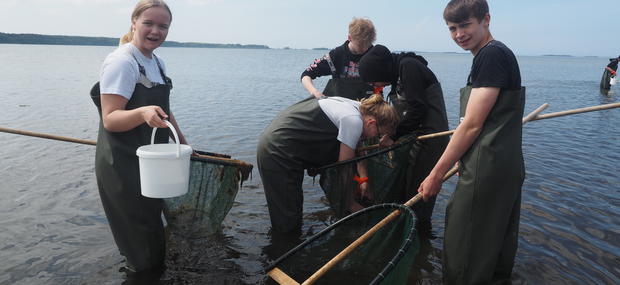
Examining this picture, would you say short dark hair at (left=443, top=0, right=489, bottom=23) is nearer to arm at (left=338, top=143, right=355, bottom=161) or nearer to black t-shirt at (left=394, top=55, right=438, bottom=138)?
black t-shirt at (left=394, top=55, right=438, bottom=138)

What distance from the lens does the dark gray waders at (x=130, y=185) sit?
2664 mm

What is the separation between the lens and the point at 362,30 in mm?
4301

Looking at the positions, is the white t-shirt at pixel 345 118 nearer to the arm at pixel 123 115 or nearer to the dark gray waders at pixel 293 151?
the dark gray waders at pixel 293 151

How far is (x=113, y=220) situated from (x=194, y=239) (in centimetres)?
129

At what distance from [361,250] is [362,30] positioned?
240cm

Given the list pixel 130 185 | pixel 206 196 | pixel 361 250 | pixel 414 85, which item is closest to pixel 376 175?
pixel 414 85

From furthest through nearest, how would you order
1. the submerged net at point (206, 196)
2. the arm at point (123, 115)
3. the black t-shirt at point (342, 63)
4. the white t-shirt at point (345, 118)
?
the black t-shirt at point (342, 63), the submerged net at point (206, 196), the white t-shirt at point (345, 118), the arm at point (123, 115)

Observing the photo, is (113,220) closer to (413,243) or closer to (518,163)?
(413,243)

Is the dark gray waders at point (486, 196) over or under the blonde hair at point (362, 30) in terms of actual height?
under

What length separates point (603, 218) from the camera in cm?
523

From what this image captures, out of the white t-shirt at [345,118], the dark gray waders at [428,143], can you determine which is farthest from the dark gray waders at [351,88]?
the white t-shirt at [345,118]

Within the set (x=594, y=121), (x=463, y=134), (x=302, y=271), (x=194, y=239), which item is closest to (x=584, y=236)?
(x=463, y=134)

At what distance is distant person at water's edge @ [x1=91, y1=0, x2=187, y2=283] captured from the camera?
2465 millimetres

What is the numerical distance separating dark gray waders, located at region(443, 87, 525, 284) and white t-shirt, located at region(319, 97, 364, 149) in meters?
0.81
